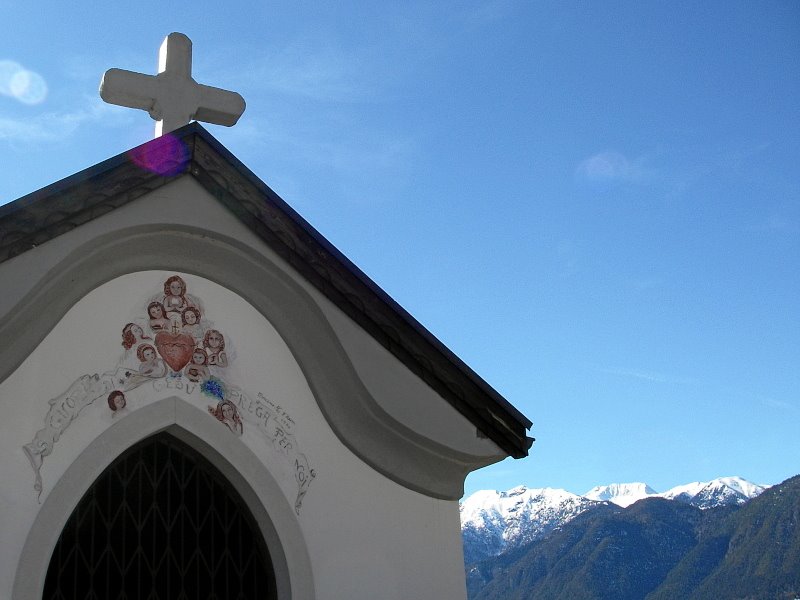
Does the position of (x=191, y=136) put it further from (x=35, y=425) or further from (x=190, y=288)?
(x=35, y=425)

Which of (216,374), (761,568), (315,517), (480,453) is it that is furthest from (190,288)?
(761,568)

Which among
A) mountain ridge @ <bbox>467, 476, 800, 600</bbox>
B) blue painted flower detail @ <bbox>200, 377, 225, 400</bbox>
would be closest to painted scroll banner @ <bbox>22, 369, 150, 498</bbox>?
blue painted flower detail @ <bbox>200, 377, 225, 400</bbox>

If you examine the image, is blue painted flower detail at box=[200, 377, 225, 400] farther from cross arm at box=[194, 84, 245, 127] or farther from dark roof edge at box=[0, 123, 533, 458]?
cross arm at box=[194, 84, 245, 127]

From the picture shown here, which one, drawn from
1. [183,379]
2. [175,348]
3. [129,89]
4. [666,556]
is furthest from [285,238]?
[666,556]

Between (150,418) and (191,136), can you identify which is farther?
(191,136)

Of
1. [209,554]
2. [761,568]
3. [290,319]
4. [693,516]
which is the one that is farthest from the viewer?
[693,516]

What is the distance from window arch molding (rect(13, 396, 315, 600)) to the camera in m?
6.62

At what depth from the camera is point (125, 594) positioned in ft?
22.2

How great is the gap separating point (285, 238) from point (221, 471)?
5.25ft

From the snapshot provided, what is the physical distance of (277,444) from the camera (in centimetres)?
734

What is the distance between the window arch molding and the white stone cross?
2401 mm

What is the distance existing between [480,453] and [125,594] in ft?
8.36

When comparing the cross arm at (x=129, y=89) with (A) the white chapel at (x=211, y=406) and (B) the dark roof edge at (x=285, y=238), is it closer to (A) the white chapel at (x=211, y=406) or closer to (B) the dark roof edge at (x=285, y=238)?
(A) the white chapel at (x=211, y=406)

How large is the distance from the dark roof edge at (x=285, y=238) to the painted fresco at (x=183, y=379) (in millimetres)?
683
